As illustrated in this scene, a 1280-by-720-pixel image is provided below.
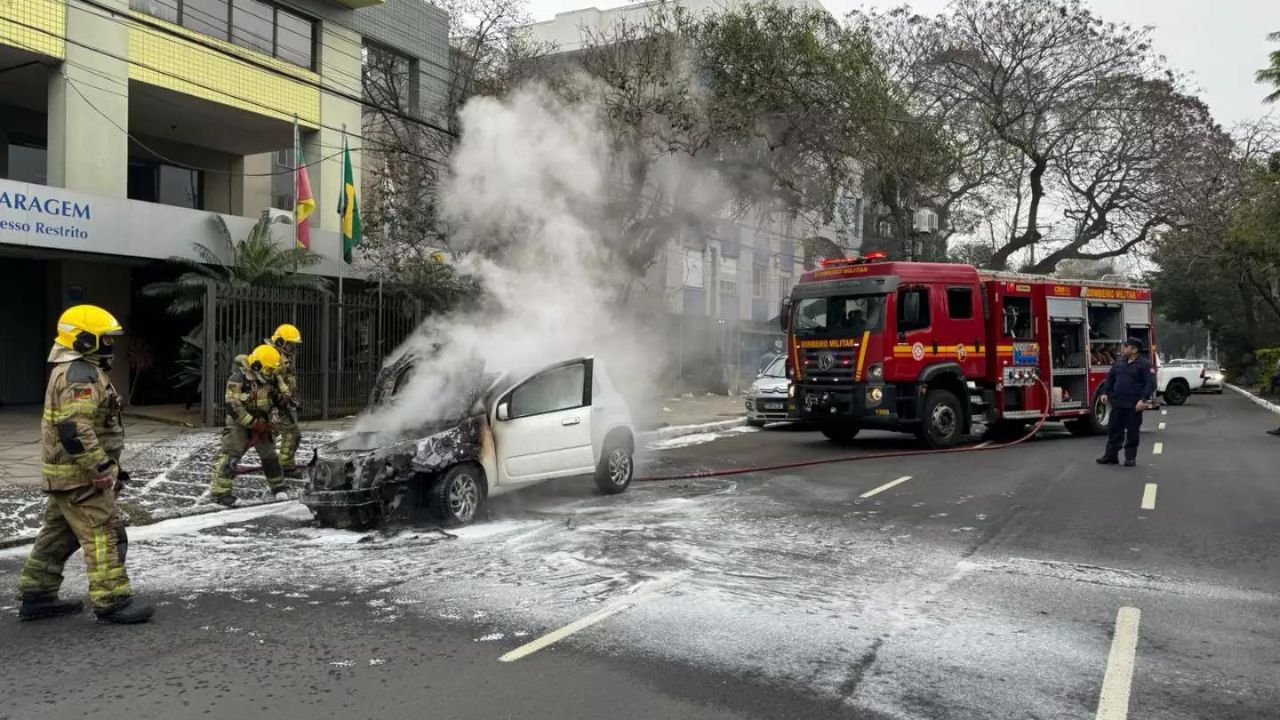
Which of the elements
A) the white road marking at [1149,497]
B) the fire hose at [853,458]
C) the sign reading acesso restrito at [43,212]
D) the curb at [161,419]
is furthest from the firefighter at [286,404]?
the white road marking at [1149,497]

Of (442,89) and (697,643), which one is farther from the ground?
(442,89)

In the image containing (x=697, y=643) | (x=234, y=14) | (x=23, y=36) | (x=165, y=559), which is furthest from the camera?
(x=234, y=14)

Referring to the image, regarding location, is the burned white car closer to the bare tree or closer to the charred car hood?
the charred car hood

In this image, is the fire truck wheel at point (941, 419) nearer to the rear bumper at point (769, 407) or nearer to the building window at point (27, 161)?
the rear bumper at point (769, 407)

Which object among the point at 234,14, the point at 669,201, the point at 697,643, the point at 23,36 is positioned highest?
A: the point at 234,14

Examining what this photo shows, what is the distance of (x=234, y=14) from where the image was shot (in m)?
18.2

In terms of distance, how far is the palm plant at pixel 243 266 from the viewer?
15164 millimetres

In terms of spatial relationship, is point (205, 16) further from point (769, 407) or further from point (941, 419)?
point (941, 419)

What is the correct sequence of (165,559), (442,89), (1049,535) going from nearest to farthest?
(165,559) → (1049,535) → (442,89)

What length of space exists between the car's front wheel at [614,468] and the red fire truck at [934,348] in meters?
4.95

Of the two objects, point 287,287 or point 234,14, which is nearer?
point 287,287

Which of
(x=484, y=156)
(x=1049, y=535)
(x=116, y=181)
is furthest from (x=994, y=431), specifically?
(x=116, y=181)

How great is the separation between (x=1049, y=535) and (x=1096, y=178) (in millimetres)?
23776

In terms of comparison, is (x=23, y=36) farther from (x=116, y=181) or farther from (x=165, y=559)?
(x=165, y=559)
